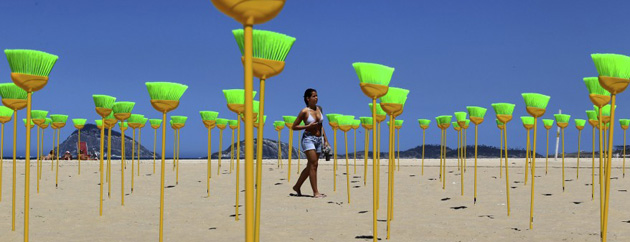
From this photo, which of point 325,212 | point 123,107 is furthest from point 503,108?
point 123,107

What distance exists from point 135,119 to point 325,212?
25.6ft

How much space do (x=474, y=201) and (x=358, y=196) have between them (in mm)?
2384

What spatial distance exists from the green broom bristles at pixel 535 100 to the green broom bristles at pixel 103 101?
19.4 ft

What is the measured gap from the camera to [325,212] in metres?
10.5

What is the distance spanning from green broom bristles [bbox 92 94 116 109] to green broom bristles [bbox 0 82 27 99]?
5.09 feet

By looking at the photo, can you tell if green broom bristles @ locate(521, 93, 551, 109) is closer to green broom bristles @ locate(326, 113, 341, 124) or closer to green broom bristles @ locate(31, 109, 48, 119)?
green broom bristles @ locate(326, 113, 341, 124)

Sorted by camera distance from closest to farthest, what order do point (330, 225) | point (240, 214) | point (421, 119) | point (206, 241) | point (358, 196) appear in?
point (206, 241)
point (330, 225)
point (240, 214)
point (358, 196)
point (421, 119)

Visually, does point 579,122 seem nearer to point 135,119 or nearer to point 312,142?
point 312,142

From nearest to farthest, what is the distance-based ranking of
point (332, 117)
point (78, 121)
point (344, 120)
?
1. point (344, 120)
2. point (332, 117)
3. point (78, 121)

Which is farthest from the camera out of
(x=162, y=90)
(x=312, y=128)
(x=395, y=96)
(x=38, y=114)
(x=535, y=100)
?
(x=38, y=114)

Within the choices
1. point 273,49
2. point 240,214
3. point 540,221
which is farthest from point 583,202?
point 273,49

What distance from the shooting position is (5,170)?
808 inches

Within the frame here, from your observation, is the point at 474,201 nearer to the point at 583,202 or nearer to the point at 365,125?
the point at 583,202

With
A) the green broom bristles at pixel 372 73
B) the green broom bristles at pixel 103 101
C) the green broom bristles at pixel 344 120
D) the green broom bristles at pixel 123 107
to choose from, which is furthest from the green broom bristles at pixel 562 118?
the green broom bristles at pixel 103 101
